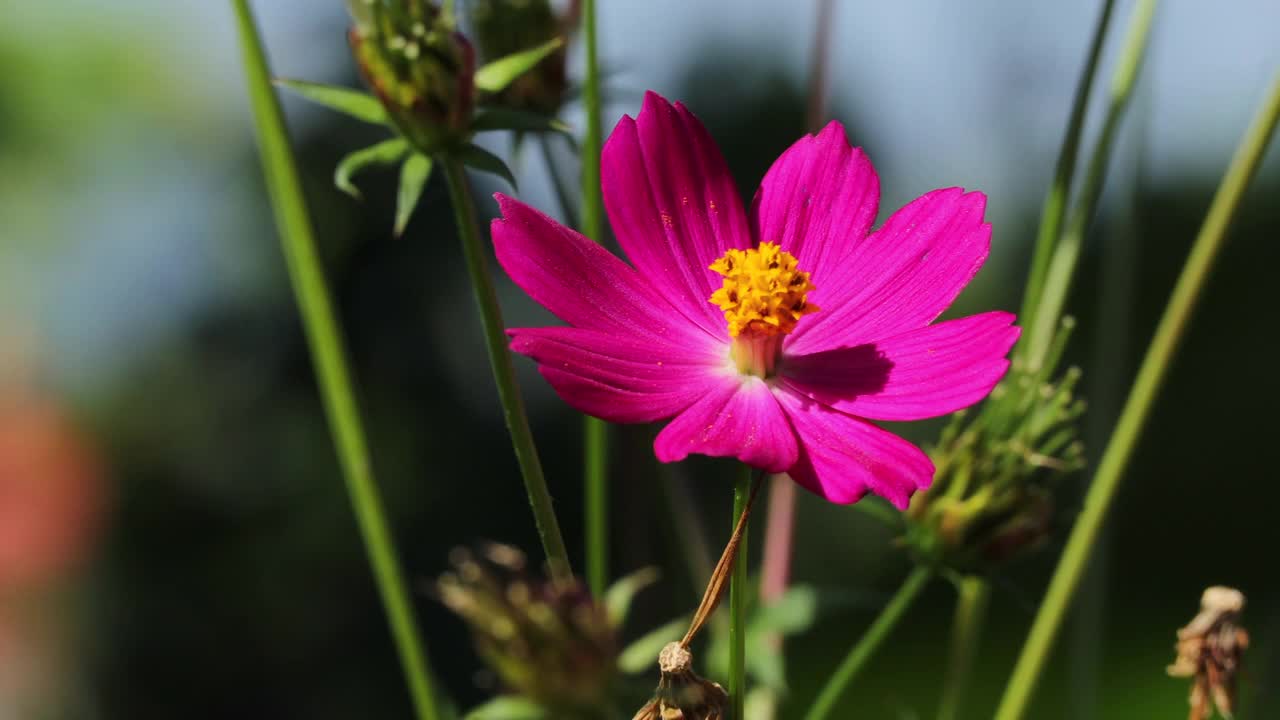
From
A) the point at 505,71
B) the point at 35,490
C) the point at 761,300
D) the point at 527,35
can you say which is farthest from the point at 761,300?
the point at 35,490

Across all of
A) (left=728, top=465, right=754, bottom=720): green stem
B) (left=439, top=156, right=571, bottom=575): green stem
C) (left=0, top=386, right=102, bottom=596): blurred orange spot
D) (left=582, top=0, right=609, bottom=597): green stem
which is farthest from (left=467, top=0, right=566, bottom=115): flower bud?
(left=0, top=386, right=102, bottom=596): blurred orange spot

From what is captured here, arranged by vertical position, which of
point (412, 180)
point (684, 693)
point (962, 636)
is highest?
point (412, 180)

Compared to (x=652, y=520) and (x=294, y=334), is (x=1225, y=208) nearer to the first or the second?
(x=652, y=520)

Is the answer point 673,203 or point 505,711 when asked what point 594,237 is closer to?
point 673,203

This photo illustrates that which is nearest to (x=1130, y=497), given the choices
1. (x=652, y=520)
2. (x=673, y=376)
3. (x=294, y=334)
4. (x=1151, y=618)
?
(x=1151, y=618)

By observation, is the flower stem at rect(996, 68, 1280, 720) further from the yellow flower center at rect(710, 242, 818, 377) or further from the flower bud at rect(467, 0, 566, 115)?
the flower bud at rect(467, 0, 566, 115)

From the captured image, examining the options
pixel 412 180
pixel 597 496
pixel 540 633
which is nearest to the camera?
pixel 540 633
